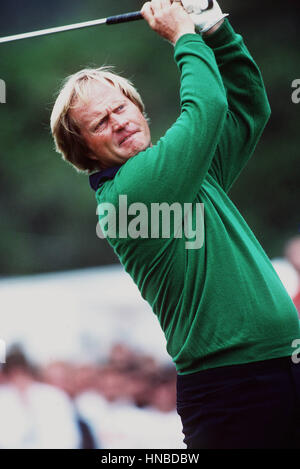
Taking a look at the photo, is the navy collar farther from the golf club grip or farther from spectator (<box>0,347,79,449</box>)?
spectator (<box>0,347,79,449</box>)

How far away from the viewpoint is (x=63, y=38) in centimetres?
268

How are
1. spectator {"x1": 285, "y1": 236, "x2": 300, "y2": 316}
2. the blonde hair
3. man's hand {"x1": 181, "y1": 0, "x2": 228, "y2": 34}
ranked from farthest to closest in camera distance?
spectator {"x1": 285, "y1": 236, "x2": 300, "y2": 316} < the blonde hair < man's hand {"x1": 181, "y1": 0, "x2": 228, "y2": 34}

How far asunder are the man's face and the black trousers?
0.47 m

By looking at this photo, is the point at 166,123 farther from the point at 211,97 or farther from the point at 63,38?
the point at 211,97

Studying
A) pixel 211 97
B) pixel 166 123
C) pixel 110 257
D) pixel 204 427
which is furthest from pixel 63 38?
pixel 204 427

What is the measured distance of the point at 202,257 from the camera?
3.52 ft

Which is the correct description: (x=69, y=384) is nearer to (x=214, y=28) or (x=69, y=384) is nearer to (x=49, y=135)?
(x=49, y=135)

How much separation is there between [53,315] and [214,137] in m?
1.60

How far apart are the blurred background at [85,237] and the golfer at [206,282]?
3.82 ft

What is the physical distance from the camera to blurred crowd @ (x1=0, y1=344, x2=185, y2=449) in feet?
7.41

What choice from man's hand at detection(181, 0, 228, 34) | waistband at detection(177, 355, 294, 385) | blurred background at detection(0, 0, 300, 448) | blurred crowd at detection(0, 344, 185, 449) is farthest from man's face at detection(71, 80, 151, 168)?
blurred crowd at detection(0, 344, 185, 449)

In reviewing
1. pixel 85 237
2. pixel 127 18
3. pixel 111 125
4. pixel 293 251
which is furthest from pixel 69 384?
pixel 127 18

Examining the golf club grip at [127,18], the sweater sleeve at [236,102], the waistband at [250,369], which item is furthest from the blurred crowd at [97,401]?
the golf club grip at [127,18]

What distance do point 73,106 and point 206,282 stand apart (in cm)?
49
